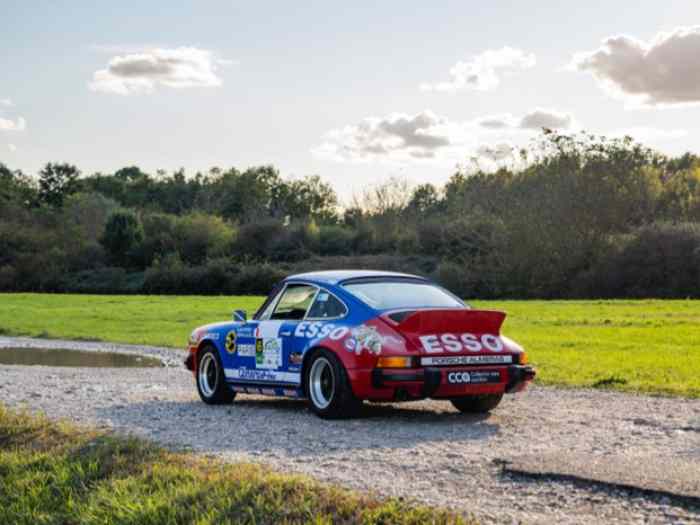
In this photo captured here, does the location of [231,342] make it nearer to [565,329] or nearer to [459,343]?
[459,343]

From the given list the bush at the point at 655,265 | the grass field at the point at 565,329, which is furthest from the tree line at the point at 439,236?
the grass field at the point at 565,329

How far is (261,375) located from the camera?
13.3 metres

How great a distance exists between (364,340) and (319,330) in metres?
0.82

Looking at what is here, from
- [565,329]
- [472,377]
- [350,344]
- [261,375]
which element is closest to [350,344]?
[350,344]

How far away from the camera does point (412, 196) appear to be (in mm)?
78688

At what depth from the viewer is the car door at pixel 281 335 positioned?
12773 millimetres

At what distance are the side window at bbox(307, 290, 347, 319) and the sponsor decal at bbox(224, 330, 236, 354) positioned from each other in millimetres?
1539

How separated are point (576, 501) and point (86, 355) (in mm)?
20803

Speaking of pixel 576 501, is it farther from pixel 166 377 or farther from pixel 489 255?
pixel 489 255

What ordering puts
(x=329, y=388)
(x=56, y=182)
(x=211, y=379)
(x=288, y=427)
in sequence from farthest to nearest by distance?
(x=56, y=182), (x=211, y=379), (x=329, y=388), (x=288, y=427)

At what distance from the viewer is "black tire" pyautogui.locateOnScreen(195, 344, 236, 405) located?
1417 cm

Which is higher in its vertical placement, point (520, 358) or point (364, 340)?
point (364, 340)

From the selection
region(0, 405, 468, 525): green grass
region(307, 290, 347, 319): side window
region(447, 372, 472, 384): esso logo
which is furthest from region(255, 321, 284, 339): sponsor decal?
region(0, 405, 468, 525): green grass

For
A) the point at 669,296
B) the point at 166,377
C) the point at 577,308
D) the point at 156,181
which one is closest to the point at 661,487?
the point at 166,377
